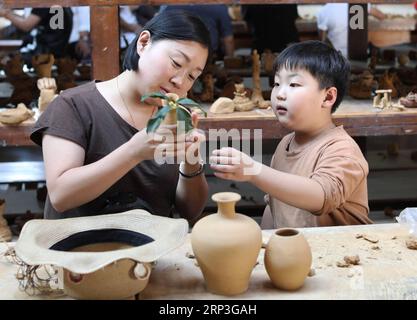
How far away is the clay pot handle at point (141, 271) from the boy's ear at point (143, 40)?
0.74 metres

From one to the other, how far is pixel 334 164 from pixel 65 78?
241cm

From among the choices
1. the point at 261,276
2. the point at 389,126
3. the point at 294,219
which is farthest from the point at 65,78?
the point at 261,276

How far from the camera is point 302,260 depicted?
1594 millimetres

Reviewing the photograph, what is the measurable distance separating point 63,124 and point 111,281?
2.07ft

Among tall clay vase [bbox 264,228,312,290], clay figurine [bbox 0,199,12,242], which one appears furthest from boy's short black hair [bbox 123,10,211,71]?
clay figurine [bbox 0,199,12,242]

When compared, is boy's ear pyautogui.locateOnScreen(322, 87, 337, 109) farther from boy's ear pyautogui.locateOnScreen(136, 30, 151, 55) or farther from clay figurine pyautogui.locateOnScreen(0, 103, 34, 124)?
clay figurine pyautogui.locateOnScreen(0, 103, 34, 124)

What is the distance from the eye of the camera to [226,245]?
1516 mm

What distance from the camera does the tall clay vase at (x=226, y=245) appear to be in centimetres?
152

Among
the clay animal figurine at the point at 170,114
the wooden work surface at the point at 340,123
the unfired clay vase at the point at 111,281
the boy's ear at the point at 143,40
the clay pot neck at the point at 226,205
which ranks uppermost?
the boy's ear at the point at 143,40

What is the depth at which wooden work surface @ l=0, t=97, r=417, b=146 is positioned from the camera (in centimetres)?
303

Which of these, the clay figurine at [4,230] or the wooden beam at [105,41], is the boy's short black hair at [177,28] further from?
the clay figurine at [4,230]

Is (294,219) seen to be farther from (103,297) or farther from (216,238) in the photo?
(103,297)

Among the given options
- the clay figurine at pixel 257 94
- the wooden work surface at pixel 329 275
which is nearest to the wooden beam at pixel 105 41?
the clay figurine at pixel 257 94
